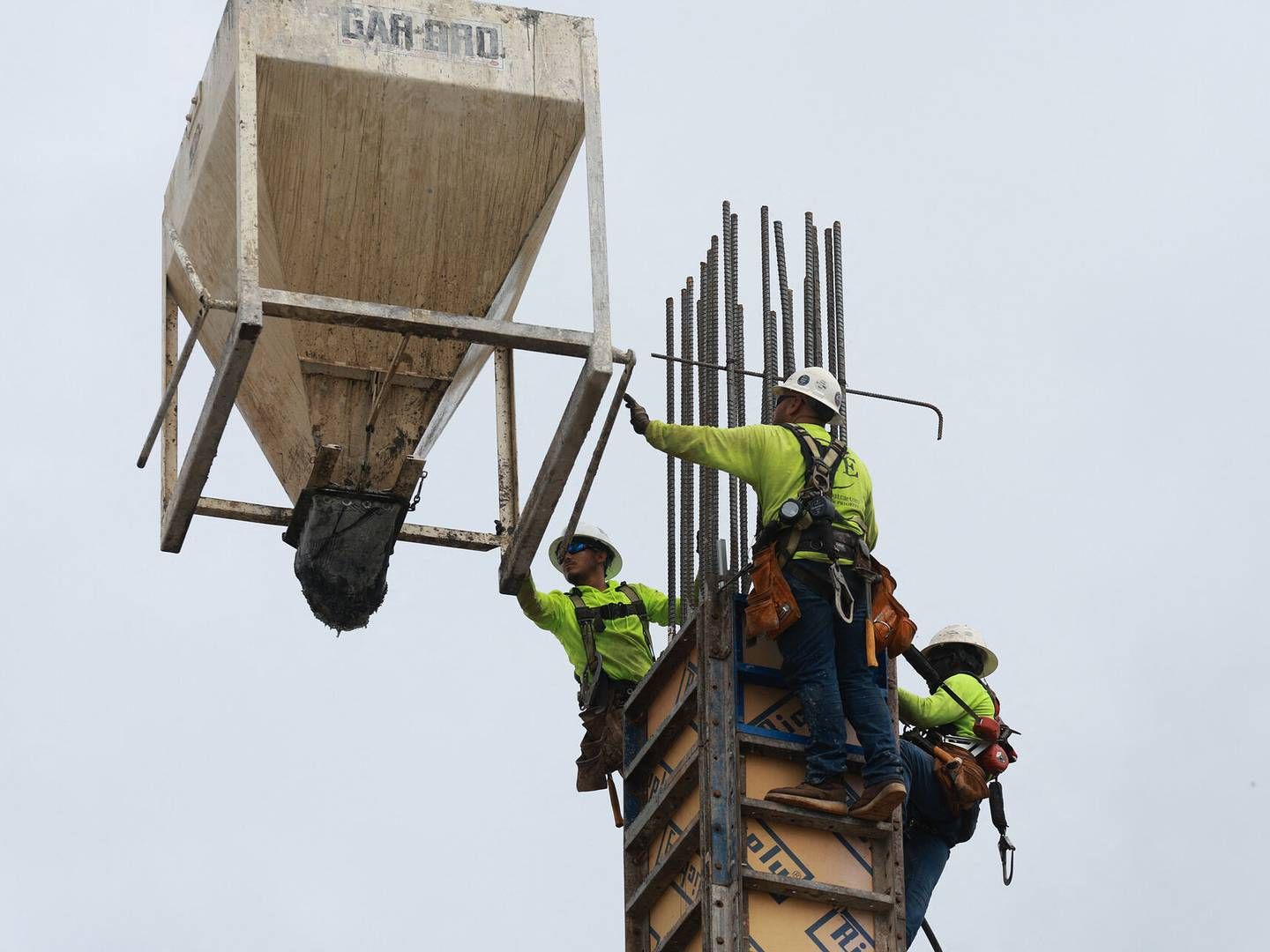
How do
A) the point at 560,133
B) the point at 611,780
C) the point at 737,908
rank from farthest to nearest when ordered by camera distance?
the point at 611,780
the point at 560,133
the point at 737,908

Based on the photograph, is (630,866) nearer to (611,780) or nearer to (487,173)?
(611,780)

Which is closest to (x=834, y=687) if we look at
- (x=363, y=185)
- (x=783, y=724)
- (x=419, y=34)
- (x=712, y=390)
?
(x=783, y=724)

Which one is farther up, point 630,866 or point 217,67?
point 217,67

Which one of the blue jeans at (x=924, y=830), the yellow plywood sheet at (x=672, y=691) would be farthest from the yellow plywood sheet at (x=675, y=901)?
the blue jeans at (x=924, y=830)

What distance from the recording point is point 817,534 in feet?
44.0

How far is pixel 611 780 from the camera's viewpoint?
15.1 meters

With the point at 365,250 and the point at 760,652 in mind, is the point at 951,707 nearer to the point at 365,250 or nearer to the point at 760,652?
the point at 760,652

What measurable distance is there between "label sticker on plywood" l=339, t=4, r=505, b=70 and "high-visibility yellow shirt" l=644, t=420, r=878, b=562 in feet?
6.98

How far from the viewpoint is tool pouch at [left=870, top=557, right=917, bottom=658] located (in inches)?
535

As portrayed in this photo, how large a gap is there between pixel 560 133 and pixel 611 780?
151 inches

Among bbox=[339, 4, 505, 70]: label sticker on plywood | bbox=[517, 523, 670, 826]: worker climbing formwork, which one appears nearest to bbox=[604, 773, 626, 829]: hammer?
bbox=[517, 523, 670, 826]: worker climbing formwork

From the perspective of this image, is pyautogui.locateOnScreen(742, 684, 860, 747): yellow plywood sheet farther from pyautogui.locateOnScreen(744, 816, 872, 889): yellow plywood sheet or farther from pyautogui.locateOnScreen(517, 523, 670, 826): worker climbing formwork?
pyautogui.locateOnScreen(517, 523, 670, 826): worker climbing formwork

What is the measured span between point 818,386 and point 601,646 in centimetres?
238

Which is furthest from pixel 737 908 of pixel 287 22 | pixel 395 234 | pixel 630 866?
pixel 287 22
